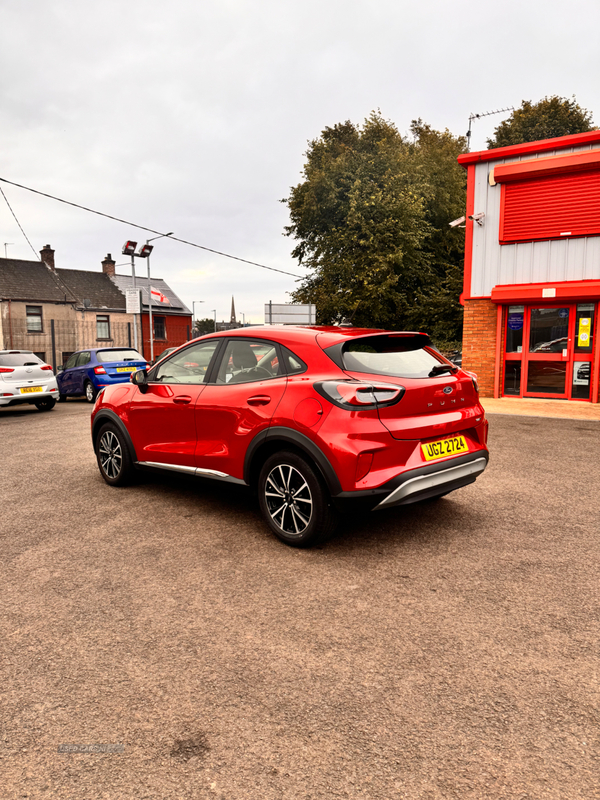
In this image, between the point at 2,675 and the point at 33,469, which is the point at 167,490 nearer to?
the point at 33,469

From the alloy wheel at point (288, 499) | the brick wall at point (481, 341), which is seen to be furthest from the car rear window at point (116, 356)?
the alloy wheel at point (288, 499)

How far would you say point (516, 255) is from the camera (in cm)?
1359

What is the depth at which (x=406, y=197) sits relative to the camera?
28.0 m

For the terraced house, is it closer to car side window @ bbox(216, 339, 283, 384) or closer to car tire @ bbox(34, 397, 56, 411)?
car tire @ bbox(34, 397, 56, 411)

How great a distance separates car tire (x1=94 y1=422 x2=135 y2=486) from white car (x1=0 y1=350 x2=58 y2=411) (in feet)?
25.0

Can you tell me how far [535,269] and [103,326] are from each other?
34202 millimetres

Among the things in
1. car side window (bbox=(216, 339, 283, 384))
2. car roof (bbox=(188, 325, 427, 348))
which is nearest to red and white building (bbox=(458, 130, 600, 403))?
car roof (bbox=(188, 325, 427, 348))

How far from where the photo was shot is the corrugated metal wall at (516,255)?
12727mm

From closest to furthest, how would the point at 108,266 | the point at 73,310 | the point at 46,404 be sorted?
the point at 46,404, the point at 73,310, the point at 108,266

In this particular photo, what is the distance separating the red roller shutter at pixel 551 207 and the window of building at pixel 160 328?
35160mm

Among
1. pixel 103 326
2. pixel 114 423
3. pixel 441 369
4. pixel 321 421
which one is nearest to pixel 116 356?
pixel 114 423

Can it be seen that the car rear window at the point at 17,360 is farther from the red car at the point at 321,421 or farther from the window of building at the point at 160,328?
the window of building at the point at 160,328

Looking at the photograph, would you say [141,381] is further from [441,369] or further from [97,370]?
[97,370]

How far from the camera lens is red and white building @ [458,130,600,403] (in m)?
12.6
